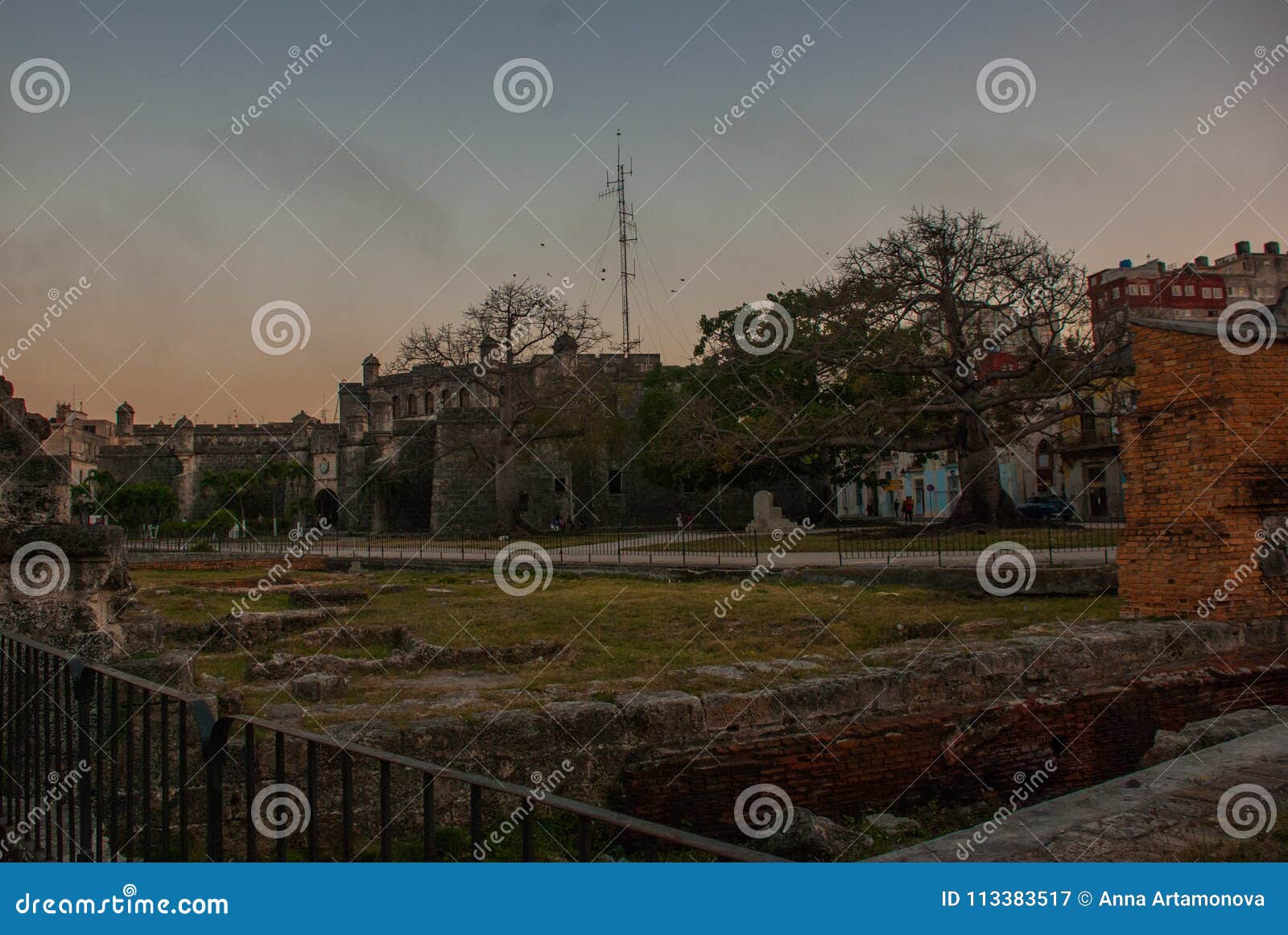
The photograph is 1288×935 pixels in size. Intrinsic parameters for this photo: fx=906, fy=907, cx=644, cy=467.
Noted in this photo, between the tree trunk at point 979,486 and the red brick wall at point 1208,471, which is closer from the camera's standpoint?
the red brick wall at point 1208,471

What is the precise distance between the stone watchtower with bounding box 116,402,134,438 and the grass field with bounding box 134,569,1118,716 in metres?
45.4

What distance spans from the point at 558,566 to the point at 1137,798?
17966 mm

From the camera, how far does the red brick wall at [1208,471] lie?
8.66 meters

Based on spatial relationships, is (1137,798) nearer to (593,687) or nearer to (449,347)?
(593,687)

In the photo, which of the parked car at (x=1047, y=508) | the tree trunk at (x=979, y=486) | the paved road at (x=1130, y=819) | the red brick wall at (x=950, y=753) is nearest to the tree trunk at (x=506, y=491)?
the tree trunk at (x=979, y=486)

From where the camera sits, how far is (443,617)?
12.2 m

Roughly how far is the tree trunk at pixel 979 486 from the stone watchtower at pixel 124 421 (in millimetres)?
50930

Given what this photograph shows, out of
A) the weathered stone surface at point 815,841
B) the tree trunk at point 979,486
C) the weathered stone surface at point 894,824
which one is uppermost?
the tree trunk at point 979,486

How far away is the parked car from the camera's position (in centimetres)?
3297

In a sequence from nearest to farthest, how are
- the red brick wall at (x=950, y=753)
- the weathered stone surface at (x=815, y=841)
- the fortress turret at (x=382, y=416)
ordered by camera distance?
1. the weathered stone surface at (x=815, y=841)
2. the red brick wall at (x=950, y=753)
3. the fortress turret at (x=382, y=416)

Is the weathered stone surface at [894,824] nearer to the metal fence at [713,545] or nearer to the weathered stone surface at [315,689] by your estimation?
the weathered stone surface at [315,689]

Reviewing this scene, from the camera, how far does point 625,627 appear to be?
36.4 feet

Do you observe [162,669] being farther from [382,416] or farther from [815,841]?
[382,416]

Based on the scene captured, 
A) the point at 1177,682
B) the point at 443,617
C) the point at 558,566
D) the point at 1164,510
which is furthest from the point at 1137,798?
the point at 558,566
